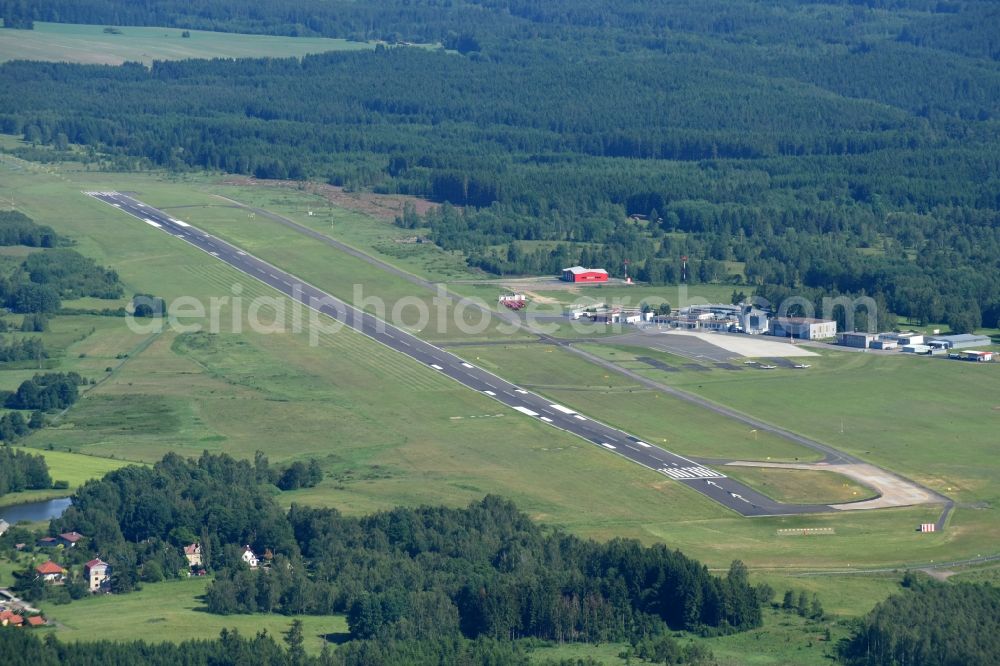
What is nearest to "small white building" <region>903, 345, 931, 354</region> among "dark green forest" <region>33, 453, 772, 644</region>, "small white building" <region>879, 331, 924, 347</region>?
"small white building" <region>879, 331, 924, 347</region>

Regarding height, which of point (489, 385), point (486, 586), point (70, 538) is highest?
point (489, 385)

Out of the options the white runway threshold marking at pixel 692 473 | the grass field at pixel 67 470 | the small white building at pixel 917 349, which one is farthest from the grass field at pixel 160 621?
the small white building at pixel 917 349

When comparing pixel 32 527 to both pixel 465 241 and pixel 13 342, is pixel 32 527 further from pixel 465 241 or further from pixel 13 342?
pixel 465 241

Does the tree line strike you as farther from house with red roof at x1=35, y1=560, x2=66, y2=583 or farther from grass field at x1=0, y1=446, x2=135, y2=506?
grass field at x1=0, y1=446, x2=135, y2=506

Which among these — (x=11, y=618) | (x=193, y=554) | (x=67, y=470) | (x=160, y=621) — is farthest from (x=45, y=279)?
(x=160, y=621)

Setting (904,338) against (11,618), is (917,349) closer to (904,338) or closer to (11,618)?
(904,338)

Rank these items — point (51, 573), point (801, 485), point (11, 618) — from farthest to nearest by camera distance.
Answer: point (801, 485), point (51, 573), point (11, 618)
